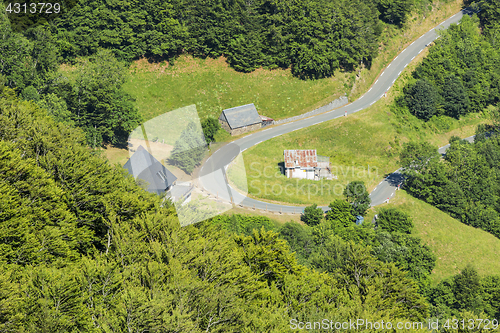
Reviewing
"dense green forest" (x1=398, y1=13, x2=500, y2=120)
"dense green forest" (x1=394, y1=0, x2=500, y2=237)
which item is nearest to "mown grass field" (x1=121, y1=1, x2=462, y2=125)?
"dense green forest" (x1=398, y1=13, x2=500, y2=120)

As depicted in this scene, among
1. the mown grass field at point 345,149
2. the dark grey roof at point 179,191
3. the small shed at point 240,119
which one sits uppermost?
the small shed at point 240,119

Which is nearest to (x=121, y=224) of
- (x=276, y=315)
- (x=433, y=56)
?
(x=276, y=315)

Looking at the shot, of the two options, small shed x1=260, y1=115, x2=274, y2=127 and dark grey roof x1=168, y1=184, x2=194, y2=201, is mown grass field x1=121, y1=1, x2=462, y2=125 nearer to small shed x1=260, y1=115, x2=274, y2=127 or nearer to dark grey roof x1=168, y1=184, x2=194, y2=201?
small shed x1=260, y1=115, x2=274, y2=127

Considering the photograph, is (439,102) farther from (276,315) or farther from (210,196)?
(276,315)

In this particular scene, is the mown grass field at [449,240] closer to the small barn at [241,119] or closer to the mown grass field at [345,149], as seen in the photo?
the mown grass field at [345,149]

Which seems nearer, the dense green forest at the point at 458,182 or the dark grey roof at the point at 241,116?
the dense green forest at the point at 458,182

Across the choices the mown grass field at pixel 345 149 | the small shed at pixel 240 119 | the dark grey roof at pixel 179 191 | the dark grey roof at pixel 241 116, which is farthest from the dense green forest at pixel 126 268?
the dark grey roof at pixel 241 116
